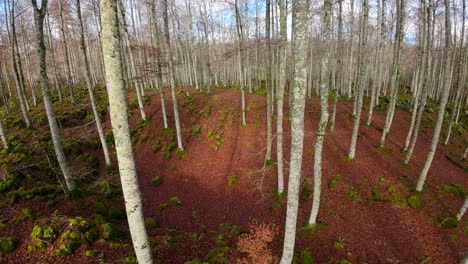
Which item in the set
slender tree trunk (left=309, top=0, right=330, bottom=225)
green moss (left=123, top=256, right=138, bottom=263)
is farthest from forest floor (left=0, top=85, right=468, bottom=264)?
slender tree trunk (left=309, top=0, right=330, bottom=225)

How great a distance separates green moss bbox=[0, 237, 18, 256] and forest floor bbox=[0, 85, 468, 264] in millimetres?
123

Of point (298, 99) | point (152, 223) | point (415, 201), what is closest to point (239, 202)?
point (152, 223)

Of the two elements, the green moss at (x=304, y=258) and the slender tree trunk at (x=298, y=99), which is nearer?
the slender tree trunk at (x=298, y=99)

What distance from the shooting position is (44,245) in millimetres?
5746

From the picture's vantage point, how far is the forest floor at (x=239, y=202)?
22.3 feet

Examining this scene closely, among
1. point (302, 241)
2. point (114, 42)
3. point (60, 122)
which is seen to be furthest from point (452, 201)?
point (60, 122)

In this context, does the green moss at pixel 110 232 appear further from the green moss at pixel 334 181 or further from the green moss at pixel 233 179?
the green moss at pixel 334 181

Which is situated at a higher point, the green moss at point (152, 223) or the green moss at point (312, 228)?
the green moss at point (152, 223)

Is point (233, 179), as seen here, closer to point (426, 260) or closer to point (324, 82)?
point (324, 82)

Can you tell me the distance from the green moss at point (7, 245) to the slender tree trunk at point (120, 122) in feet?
13.0

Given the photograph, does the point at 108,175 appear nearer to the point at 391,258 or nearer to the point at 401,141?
the point at 391,258

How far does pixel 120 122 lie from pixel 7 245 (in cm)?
511

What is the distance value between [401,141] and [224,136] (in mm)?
11294

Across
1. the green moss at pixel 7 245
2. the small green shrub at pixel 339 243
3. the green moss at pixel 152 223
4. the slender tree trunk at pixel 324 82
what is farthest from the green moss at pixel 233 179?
the green moss at pixel 7 245
